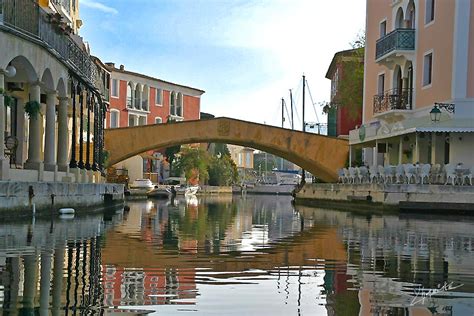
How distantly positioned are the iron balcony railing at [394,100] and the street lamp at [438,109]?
6194mm

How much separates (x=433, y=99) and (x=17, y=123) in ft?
61.8

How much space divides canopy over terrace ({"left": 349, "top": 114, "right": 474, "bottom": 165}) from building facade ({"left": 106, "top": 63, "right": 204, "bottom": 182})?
37.4m

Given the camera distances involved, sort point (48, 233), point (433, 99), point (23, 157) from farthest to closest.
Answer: point (433, 99)
point (23, 157)
point (48, 233)

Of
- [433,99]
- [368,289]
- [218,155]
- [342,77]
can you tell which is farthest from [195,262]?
[218,155]

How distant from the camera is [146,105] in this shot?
88.3 metres

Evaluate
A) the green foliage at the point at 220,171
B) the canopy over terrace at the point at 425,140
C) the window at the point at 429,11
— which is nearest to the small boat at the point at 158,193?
the canopy over terrace at the point at 425,140

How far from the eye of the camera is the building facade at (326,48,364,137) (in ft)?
203

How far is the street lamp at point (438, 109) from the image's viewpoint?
33116 mm

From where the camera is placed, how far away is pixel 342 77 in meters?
65.5

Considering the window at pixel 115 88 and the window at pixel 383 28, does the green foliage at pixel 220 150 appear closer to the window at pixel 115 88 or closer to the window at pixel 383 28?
the window at pixel 115 88

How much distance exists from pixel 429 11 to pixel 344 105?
23.5 m

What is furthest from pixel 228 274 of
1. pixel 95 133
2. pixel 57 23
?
pixel 95 133

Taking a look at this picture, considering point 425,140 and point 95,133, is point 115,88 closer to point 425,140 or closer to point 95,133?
point 95,133

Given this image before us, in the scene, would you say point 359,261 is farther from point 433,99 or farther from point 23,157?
point 433,99
